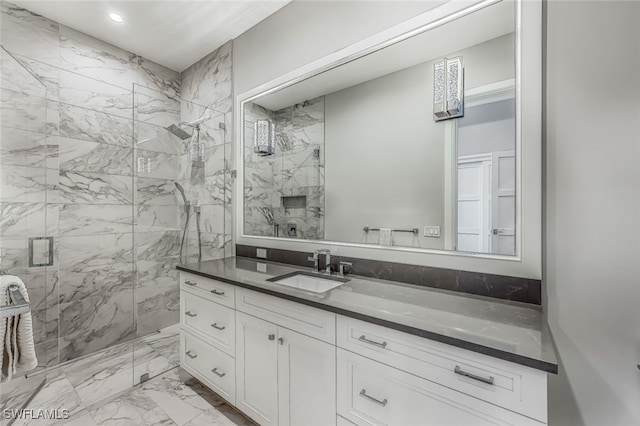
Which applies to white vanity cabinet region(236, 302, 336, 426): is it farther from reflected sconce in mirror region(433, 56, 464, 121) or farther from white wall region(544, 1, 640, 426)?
reflected sconce in mirror region(433, 56, 464, 121)

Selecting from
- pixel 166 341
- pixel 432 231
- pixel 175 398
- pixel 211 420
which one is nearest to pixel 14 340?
pixel 175 398

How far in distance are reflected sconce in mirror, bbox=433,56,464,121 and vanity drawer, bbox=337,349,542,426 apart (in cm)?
127

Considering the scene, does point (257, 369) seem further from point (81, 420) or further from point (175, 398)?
point (81, 420)

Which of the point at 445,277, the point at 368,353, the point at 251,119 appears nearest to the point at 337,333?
the point at 368,353

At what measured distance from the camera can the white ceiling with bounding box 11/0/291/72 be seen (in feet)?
7.20

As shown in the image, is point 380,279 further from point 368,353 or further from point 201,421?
point 201,421

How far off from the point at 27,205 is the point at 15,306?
0.88 m

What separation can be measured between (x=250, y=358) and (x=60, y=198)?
2183 millimetres

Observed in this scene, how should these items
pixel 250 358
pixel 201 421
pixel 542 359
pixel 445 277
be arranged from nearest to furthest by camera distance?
1. pixel 542 359
2. pixel 445 277
3. pixel 250 358
4. pixel 201 421

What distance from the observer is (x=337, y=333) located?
1.24m

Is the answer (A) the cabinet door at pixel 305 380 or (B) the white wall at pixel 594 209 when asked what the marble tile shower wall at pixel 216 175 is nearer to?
(A) the cabinet door at pixel 305 380

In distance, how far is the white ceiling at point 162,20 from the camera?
7.20 ft

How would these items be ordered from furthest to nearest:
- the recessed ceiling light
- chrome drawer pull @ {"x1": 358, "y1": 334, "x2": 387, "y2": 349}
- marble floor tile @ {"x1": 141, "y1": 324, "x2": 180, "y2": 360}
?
marble floor tile @ {"x1": 141, "y1": 324, "x2": 180, "y2": 360}
the recessed ceiling light
chrome drawer pull @ {"x1": 358, "y1": 334, "x2": 387, "y2": 349}

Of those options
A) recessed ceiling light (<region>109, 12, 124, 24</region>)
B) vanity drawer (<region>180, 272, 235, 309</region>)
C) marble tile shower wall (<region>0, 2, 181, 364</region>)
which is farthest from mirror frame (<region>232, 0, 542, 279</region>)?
marble tile shower wall (<region>0, 2, 181, 364</region>)
